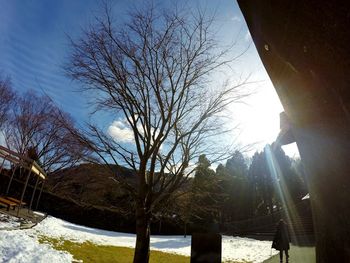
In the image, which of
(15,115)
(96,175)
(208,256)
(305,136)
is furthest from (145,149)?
(15,115)

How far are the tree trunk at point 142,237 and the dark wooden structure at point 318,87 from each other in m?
7.32

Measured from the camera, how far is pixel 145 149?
9.29 metres

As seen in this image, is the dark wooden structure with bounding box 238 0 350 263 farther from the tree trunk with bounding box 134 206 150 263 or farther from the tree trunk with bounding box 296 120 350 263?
the tree trunk with bounding box 134 206 150 263

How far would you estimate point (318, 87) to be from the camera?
164 cm

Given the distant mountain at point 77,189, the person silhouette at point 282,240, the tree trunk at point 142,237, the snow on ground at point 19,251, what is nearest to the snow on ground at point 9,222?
the snow on ground at point 19,251

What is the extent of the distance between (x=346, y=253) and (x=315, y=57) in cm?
107

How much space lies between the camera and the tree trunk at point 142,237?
27.8ft

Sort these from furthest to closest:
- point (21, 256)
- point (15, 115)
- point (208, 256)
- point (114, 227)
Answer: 1. point (114, 227)
2. point (15, 115)
3. point (21, 256)
4. point (208, 256)

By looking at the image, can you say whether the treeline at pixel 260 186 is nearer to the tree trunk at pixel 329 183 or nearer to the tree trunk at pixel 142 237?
the tree trunk at pixel 142 237

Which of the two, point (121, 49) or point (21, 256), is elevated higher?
point (121, 49)

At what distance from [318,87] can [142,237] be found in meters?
7.95

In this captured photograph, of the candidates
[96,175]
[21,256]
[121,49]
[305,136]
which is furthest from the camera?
[96,175]

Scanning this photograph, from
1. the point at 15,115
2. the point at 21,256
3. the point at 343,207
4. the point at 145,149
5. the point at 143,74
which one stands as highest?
the point at 15,115

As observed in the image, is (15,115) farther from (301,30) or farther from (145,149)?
(301,30)
